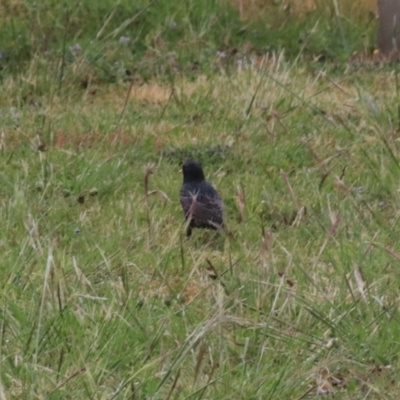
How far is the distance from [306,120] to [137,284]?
3.39 meters

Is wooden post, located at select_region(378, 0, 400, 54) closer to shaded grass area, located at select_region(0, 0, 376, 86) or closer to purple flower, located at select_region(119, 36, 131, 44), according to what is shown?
shaded grass area, located at select_region(0, 0, 376, 86)

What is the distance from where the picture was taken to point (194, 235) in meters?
5.50

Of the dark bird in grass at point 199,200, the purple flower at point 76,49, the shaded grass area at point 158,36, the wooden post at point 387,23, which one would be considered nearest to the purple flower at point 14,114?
the shaded grass area at point 158,36

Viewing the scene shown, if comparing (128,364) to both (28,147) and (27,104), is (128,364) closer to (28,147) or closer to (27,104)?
(28,147)

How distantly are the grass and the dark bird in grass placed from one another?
0.09 m

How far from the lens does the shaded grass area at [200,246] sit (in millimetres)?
3525

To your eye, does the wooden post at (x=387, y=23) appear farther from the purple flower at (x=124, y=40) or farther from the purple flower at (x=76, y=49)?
the purple flower at (x=76, y=49)

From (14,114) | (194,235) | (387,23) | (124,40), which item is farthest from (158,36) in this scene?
(194,235)

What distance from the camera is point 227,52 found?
9.31 m

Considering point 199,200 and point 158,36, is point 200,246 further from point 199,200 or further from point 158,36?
point 158,36

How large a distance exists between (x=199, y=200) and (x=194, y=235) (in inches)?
7.4

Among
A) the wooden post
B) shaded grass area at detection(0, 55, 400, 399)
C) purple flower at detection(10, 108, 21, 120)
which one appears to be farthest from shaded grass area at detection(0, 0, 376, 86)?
purple flower at detection(10, 108, 21, 120)

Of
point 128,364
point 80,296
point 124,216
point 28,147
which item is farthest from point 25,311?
point 28,147

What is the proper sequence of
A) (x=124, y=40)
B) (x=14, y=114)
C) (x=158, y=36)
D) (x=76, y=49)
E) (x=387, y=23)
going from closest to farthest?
1. (x=14, y=114)
2. (x=76, y=49)
3. (x=124, y=40)
4. (x=158, y=36)
5. (x=387, y=23)
